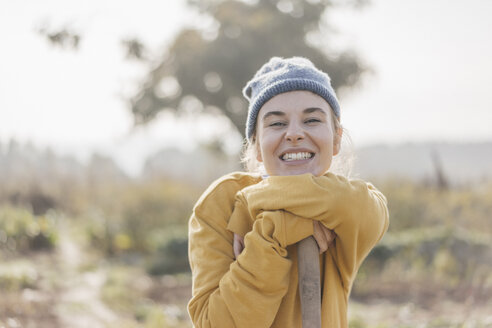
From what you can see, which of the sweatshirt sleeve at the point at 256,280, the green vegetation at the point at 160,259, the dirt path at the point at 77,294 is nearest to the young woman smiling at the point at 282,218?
the sweatshirt sleeve at the point at 256,280

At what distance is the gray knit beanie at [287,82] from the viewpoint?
1.75 meters

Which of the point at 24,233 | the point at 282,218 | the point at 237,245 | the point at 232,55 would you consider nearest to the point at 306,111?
the point at 282,218

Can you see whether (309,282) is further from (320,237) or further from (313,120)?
(313,120)

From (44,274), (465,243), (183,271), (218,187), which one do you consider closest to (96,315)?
(44,274)

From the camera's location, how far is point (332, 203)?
1.57 meters

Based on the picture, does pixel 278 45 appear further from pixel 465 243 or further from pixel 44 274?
pixel 44 274

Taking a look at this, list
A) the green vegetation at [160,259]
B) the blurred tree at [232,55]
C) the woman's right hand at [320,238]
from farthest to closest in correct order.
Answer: the blurred tree at [232,55]
the green vegetation at [160,259]
the woman's right hand at [320,238]

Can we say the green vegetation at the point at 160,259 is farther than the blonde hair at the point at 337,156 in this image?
Yes

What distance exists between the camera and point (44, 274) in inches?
310

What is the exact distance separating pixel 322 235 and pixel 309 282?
168 mm

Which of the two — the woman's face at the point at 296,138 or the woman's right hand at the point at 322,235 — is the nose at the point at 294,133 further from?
the woman's right hand at the point at 322,235

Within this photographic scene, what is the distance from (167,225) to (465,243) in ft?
21.2

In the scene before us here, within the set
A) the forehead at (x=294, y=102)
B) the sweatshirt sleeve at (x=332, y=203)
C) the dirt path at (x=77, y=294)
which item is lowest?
the dirt path at (x=77, y=294)

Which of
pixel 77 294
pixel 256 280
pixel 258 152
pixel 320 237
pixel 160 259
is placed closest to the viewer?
pixel 256 280
